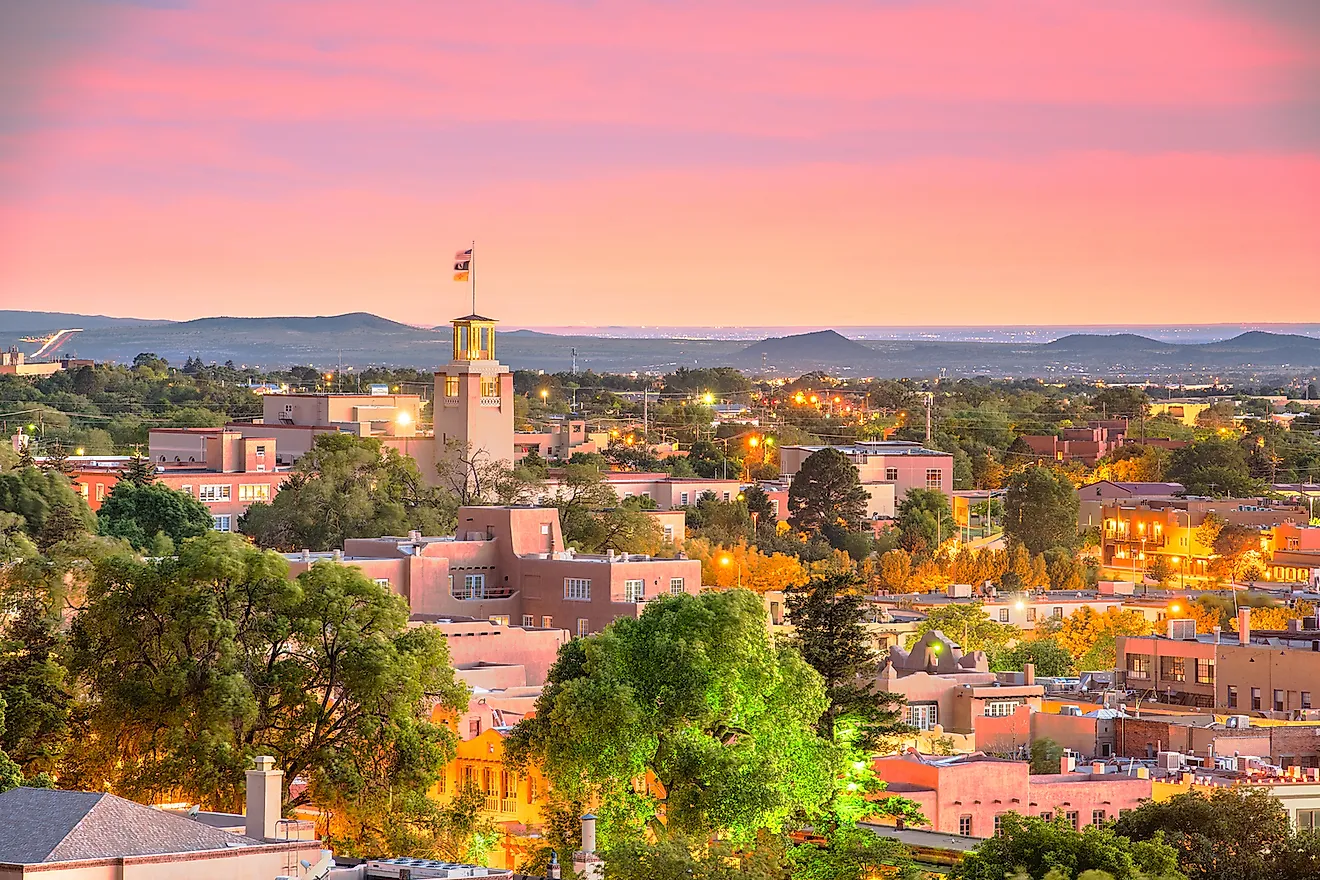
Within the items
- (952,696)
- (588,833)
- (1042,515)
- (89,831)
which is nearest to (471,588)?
(952,696)

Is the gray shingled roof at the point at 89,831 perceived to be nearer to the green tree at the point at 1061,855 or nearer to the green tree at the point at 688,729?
the green tree at the point at 688,729

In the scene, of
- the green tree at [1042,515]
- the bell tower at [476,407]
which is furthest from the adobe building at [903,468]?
the bell tower at [476,407]

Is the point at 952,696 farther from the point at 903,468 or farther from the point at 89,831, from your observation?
the point at 903,468

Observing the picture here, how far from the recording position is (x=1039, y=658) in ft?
234

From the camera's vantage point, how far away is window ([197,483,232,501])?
95.5 metres

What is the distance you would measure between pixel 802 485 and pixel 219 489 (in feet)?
79.1

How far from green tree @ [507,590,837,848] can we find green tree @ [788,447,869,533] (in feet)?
215

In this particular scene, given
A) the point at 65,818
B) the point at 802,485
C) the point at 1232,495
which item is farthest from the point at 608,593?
the point at 1232,495

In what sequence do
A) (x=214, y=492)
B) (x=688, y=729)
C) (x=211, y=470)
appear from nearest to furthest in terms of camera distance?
(x=688, y=729) < (x=214, y=492) < (x=211, y=470)

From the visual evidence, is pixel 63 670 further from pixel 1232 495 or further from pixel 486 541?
pixel 1232 495

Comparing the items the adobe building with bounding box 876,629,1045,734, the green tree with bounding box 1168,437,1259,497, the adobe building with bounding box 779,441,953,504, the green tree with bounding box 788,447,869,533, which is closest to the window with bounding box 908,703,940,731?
the adobe building with bounding box 876,629,1045,734

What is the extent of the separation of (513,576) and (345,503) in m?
18.0

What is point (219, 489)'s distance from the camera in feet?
315

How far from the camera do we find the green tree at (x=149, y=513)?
8144 cm
